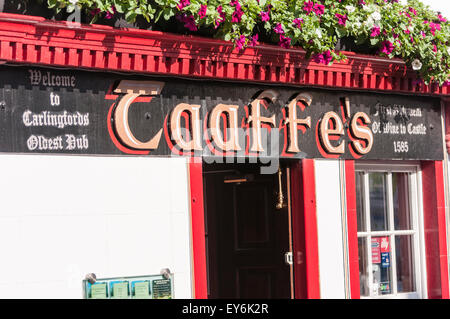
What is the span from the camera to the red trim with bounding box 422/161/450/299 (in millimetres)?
8984

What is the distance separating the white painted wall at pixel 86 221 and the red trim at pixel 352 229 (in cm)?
204

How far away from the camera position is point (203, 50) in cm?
708

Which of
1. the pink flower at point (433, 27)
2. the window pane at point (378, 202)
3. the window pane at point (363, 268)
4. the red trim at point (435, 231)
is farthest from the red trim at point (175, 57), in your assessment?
the window pane at point (363, 268)

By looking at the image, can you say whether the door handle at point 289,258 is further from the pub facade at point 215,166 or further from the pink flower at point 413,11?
the pink flower at point 413,11

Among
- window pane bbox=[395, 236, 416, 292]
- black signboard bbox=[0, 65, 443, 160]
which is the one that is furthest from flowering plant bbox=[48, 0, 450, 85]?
window pane bbox=[395, 236, 416, 292]

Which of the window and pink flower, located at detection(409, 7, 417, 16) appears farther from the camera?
the window

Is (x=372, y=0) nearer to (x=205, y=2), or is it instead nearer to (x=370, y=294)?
(x=205, y=2)

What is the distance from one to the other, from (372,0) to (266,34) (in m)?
1.39

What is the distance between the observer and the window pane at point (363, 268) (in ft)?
28.5

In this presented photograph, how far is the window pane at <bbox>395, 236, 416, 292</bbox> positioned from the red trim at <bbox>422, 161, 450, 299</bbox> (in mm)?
195

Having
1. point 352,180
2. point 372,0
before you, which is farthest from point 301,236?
point 372,0

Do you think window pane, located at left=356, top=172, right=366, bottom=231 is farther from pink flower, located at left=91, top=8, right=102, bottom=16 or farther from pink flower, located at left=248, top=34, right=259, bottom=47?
pink flower, located at left=91, top=8, right=102, bottom=16

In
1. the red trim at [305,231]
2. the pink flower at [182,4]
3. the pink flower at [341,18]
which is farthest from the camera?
the red trim at [305,231]

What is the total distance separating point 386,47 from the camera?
824 cm
